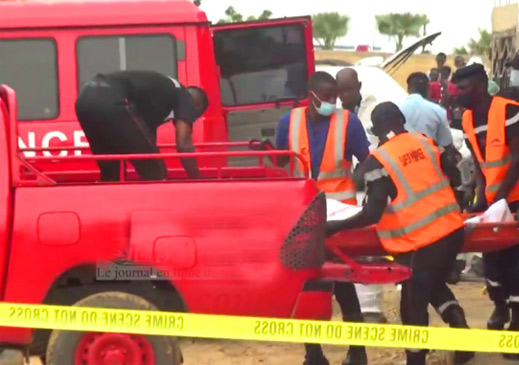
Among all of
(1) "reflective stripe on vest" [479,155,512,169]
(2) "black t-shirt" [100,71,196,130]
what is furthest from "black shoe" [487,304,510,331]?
(2) "black t-shirt" [100,71,196,130]

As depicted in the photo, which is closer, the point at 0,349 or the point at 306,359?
the point at 0,349

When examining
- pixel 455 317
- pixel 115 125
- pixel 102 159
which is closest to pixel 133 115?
pixel 115 125

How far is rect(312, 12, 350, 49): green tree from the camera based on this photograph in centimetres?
6494

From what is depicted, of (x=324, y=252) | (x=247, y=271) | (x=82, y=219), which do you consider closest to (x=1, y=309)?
(x=82, y=219)

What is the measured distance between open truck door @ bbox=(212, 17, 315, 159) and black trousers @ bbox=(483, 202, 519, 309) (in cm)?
324

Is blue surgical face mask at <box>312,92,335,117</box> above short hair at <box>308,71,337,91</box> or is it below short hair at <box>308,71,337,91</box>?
below

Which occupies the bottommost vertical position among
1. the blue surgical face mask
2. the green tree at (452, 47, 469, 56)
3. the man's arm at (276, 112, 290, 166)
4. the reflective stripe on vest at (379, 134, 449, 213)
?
the reflective stripe on vest at (379, 134, 449, 213)

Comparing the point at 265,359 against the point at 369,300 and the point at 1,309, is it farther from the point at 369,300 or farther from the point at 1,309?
the point at 1,309

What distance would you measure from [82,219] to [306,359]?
6.31 feet

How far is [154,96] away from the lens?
22.2ft

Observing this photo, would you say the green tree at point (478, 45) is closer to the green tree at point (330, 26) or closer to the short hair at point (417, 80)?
the green tree at point (330, 26)

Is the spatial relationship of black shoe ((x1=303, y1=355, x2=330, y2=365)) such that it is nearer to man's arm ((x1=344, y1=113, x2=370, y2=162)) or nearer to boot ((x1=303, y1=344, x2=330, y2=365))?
boot ((x1=303, y1=344, x2=330, y2=365))

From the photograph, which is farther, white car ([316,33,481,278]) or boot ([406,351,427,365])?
white car ([316,33,481,278])

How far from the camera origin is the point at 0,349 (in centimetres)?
599
